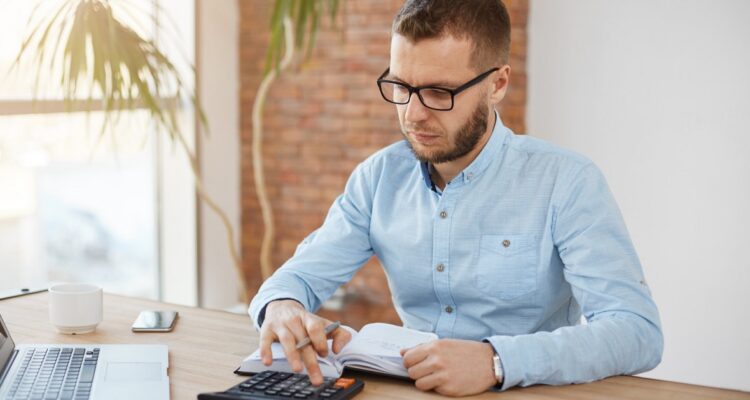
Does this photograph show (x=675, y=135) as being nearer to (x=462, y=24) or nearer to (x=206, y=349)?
(x=462, y=24)

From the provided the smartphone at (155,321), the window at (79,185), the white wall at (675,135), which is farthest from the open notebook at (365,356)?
the white wall at (675,135)

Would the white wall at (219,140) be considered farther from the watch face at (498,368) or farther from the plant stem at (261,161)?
the watch face at (498,368)

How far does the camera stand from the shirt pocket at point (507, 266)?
1851mm

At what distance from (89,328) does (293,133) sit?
2.59m

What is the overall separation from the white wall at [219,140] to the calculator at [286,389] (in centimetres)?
293

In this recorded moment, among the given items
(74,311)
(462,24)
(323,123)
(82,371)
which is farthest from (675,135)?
(82,371)

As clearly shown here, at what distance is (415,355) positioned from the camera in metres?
1.53

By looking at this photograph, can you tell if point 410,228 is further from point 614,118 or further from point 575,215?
point 614,118

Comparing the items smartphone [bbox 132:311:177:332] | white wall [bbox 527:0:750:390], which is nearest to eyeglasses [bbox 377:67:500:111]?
smartphone [bbox 132:311:177:332]

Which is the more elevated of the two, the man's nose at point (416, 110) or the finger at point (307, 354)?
the man's nose at point (416, 110)

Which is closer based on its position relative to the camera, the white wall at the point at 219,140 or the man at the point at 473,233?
the man at the point at 473,233

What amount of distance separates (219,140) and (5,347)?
112 inches

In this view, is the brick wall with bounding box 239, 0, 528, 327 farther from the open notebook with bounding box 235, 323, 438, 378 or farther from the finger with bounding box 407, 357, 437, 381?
the finger with bounding box 407, 357, 437, 381

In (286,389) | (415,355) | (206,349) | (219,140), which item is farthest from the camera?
(219,140)
